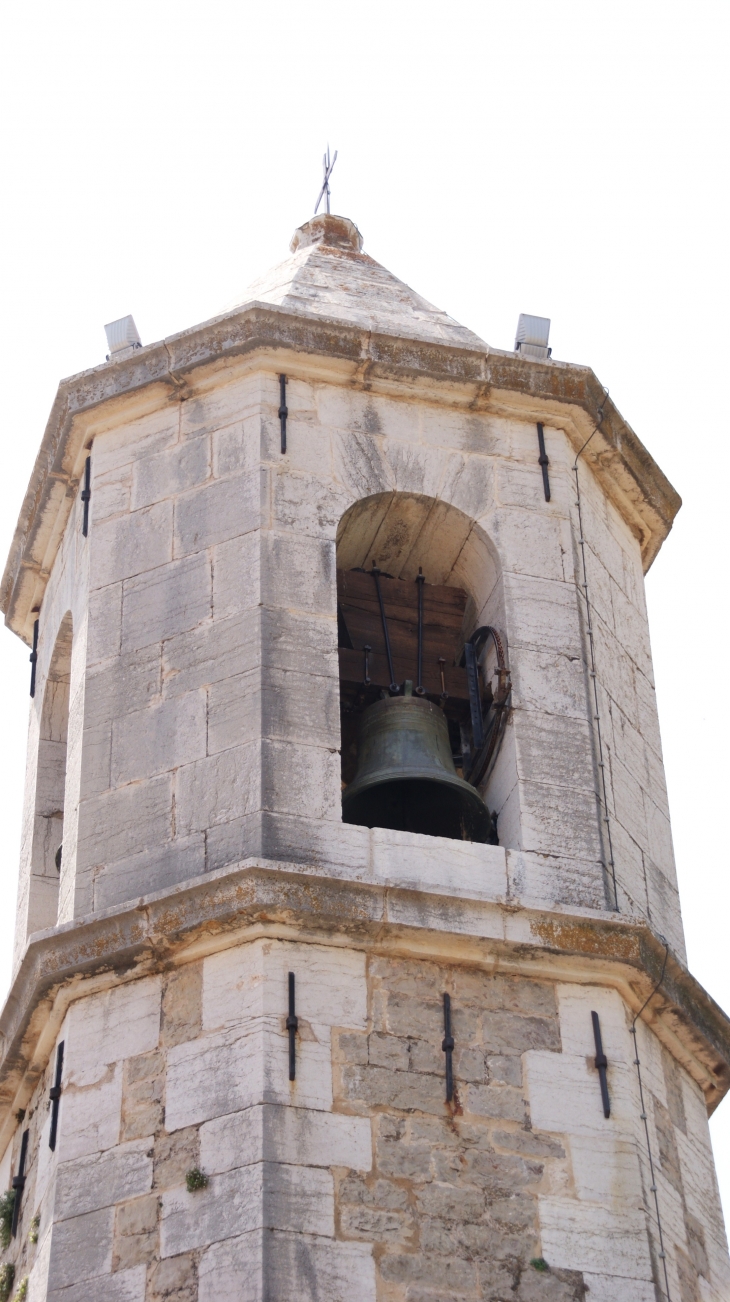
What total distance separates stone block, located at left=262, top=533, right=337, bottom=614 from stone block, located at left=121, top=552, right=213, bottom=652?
12.0 inches

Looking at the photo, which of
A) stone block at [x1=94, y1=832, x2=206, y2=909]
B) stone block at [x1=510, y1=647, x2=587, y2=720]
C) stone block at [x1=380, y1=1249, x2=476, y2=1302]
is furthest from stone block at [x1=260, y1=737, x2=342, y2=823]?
stone block at [x1=380, y1=1249, x2=476, y2=1302]

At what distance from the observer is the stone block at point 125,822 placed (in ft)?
36.9

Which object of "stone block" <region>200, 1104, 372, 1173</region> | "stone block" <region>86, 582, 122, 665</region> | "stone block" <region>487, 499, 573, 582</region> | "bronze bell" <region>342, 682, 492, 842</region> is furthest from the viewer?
"stone block" <region>487, 499, 573, 582</region>

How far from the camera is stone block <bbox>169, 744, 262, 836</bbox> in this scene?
11.1 m

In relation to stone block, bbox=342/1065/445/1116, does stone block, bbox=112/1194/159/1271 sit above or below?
below

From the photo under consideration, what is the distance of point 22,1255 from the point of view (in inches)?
421

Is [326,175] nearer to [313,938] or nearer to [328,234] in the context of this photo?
[328,234]

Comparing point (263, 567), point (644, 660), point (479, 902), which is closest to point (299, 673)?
point (263, 567)

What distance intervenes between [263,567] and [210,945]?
2075mm

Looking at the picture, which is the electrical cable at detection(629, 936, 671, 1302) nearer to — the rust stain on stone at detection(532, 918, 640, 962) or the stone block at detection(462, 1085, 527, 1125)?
the rust stain on stone at detection(532, 918, 640, 962)

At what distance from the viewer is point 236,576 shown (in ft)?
39.0

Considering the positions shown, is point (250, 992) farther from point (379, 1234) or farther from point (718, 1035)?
point (718, 1035)

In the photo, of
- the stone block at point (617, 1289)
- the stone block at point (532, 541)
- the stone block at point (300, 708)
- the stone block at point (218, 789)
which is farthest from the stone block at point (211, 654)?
the stone block at point (617, 1289)

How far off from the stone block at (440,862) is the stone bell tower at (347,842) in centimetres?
2
